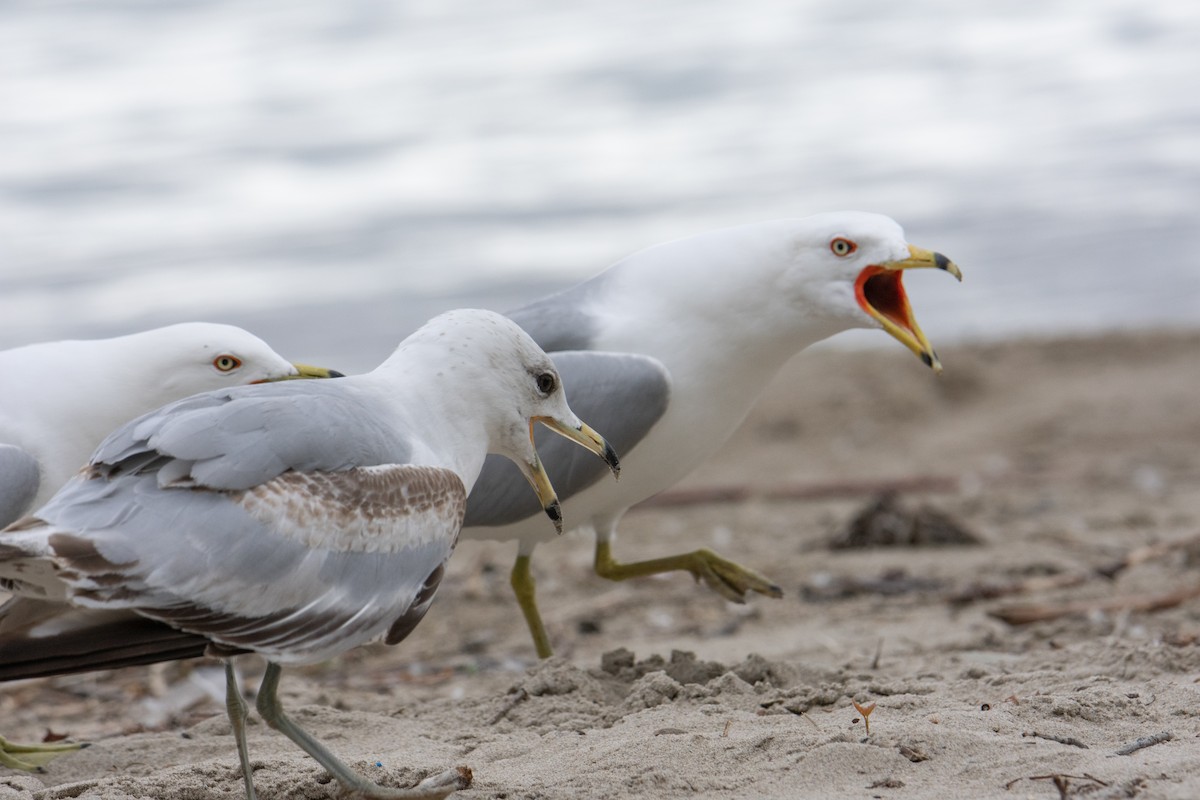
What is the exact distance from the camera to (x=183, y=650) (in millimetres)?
3047

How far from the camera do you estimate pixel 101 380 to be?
13.5ft

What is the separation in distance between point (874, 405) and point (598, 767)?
7.05m

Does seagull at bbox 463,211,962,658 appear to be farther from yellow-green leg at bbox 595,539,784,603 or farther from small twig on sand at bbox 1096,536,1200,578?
small twig on sand at bbox 1096,536,1200,578

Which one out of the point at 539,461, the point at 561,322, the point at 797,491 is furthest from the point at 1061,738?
the point at 797,491

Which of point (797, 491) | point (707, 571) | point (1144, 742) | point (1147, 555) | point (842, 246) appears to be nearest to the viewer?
point (1144, 742)

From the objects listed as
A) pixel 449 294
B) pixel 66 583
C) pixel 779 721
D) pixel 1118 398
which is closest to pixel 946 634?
pixel 779 721

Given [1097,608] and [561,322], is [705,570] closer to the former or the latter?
[561,322]

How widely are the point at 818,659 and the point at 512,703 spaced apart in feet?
3.82

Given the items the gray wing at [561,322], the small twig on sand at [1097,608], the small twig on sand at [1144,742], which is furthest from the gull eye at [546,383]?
the small twig on sand at [1097,608]

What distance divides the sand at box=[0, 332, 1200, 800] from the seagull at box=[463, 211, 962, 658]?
1.81ft

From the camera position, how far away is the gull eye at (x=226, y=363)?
4.14 meters

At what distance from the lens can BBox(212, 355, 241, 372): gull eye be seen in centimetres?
414

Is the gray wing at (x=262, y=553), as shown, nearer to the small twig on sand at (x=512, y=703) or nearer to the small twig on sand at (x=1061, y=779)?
the small twig on sand at (x=512, y=703)

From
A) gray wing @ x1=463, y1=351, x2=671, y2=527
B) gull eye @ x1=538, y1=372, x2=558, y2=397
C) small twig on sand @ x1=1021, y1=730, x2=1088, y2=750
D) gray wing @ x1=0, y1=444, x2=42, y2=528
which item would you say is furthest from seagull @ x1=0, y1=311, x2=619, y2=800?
small twig on sand @ x1=1021, y1=730, x2=1088, y2=750
